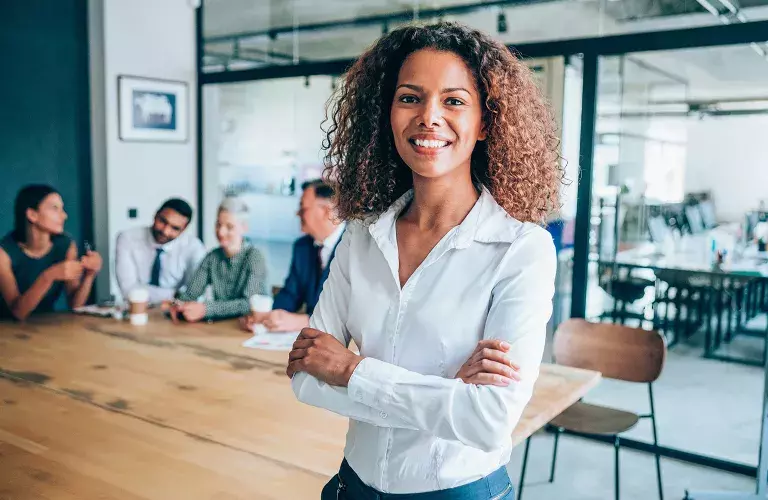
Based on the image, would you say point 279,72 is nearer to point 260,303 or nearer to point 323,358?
point 260,303

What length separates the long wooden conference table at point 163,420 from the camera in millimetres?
1571

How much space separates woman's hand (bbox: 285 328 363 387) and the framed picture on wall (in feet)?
14.5

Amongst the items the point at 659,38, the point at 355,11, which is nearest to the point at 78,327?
the point at 355,11

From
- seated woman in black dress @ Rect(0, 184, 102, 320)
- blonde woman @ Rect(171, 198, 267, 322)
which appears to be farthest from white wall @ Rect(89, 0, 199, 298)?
blonde woman @ Rect(171, 198, 267, 322)

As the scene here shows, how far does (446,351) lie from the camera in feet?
3.74

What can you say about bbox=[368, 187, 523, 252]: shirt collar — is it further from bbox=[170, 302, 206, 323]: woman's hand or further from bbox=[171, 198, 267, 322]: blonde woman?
bbox=[171, 198, 267, 322]: blonde woman

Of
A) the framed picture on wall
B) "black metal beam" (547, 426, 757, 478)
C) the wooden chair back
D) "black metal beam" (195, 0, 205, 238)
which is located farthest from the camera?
"black metal beam" (195, 0, 205, 238)

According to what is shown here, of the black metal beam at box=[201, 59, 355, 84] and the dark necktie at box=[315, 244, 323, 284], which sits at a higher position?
the black metal beam at box=[201, 59, 355, 84]

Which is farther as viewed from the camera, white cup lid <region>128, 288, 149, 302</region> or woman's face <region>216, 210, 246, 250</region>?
woman's face <region>216, 210, 246, 250</region>

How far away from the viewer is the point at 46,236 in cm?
350

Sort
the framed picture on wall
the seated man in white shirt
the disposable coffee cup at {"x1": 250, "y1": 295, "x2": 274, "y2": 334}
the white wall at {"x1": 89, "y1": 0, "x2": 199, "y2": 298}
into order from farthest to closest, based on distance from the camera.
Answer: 1. the framed picture on wall
2. the white wall at {"x1": 89, "y1": 0, "x2": 199, "y2": 298}
3. the seated man in white shirt
4. the disposable coffee cup at {"x1": 250, "y1": 295, "x2": 274, "y2": 334}

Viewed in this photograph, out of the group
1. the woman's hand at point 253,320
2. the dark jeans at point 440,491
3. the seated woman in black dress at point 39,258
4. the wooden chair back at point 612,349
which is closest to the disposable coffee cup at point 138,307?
the seated woman in black dress at point 39,258

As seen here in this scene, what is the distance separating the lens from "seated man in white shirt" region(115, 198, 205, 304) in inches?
160

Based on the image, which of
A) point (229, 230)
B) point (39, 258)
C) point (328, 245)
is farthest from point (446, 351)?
point (39, 258)
